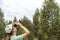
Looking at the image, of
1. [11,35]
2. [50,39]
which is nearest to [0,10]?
[50,39]

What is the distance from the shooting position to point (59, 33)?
5616cm

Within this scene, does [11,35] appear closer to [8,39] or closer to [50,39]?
[8,39]

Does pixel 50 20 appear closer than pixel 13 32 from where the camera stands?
No

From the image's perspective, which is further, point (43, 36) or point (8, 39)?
point (43, 36)

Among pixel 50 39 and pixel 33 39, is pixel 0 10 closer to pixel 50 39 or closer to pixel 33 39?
pixel 33 39

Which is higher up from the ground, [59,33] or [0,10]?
[0,10]

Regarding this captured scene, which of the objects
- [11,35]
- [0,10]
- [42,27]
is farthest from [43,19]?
[11,35]

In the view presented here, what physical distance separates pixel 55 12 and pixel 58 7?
118 centimetres

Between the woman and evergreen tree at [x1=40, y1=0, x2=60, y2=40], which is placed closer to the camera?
the woman

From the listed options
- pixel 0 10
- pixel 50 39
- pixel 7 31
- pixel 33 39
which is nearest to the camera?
pixel 7 31

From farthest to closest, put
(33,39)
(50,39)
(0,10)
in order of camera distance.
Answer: (0,10) < (33,39) < (50,39)

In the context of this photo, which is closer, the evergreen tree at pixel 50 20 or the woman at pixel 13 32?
the woman at pixel 13 32

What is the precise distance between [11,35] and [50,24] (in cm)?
4912

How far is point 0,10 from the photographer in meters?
70.6
